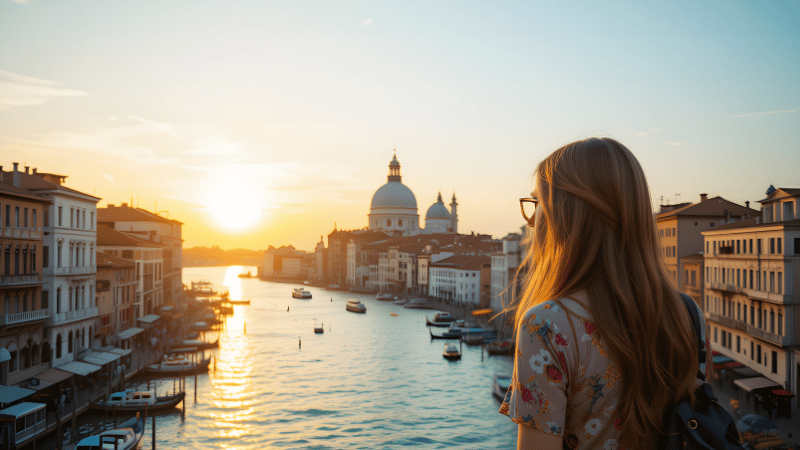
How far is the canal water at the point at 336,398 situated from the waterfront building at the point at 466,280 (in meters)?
15.4

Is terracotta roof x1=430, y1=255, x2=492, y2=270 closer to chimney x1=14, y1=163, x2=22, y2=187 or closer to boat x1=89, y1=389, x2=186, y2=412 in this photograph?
boat x1=89, y1=389, x2=186, y2=412

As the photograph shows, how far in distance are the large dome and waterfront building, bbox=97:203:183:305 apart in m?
56.3

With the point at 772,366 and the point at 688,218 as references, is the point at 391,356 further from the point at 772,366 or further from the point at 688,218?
the point at 772,366

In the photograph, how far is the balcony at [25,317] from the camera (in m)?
16.1

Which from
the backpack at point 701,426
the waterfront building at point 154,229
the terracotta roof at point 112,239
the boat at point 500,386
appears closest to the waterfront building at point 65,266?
the terracotta roof at point 112,239

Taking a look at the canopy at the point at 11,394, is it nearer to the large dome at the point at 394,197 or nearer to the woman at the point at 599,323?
the woman at the point at 599,323

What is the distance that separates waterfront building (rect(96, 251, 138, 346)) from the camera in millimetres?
24344

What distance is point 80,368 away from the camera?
18.8 m

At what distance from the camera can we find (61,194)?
811 inches

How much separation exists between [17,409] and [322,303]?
4911 centimetres

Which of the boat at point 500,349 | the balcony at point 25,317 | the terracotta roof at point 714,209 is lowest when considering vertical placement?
the boat at point 500,349

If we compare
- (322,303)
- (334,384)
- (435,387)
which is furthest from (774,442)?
(322,303)

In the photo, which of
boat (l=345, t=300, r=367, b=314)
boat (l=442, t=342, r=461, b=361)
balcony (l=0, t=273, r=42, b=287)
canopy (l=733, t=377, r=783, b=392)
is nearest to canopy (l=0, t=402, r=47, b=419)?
balcony (l=0, t=273, r=42, b=287)

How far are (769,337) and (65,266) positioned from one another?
20.9m
